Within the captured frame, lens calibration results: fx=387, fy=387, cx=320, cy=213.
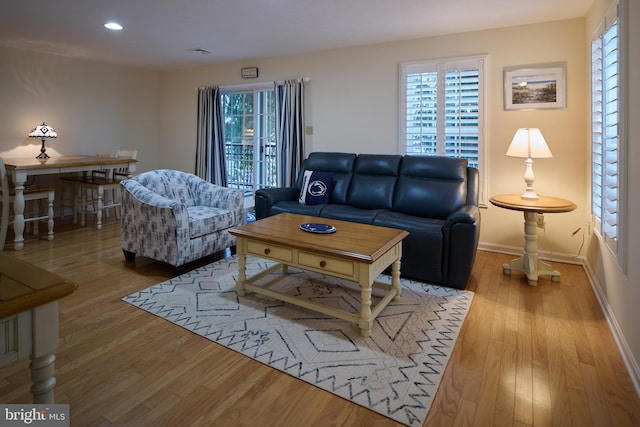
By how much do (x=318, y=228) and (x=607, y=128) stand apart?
2.14m

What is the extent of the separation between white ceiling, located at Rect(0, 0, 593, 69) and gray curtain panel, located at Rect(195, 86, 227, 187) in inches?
39.2

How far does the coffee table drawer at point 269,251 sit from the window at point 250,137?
9.92 feet

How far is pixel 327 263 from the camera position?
8.18 feet

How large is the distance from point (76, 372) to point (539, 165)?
4.19m

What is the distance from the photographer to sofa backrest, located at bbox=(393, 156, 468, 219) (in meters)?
3.67

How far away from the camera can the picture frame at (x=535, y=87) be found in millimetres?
3748

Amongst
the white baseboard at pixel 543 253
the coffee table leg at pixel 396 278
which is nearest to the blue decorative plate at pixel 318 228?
Result: the coffee table leg at pixel 396 278

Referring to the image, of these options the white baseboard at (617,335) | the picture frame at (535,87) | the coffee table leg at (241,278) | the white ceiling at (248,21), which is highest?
the white ceiling at (248,21)

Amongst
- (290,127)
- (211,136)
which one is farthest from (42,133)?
(290,127)

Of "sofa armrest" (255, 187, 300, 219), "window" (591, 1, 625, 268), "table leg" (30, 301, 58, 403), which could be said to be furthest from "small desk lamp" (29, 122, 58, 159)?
"window" (591, 1, 625, 268)

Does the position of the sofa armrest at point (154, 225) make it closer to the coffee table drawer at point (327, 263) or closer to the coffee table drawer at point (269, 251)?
the coffee table drawer at point (269, 251)

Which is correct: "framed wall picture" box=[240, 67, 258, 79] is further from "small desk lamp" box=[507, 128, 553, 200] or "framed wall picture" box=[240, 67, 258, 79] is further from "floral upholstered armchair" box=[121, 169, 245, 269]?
"small desk lamp" box=[507, 128, 553, 200]

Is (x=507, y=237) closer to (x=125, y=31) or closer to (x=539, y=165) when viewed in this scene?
(x=539, y=165)

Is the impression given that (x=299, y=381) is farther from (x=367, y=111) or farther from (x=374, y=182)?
(x=367, y=111)
